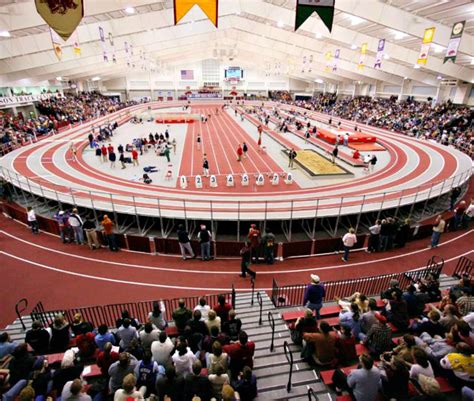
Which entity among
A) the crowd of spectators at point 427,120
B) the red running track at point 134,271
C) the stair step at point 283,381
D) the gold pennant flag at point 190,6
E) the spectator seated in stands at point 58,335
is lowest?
the red running track at point 134,271

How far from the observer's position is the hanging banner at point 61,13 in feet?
27.7

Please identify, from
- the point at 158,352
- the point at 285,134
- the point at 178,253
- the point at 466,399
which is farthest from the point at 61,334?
the point at 285,134

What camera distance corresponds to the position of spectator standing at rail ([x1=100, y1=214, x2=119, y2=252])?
11.6 metres

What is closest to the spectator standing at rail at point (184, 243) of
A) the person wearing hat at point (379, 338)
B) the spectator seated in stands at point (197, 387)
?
the spectator seated in stands at point (197, 387)

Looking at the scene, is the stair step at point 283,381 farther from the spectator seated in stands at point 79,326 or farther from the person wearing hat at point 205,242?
the person wearing hat at point 205,242

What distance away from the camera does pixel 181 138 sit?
33.8 meters

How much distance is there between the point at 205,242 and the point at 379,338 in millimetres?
7038

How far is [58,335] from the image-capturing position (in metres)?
5.95

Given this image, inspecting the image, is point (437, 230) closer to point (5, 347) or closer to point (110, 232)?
point (110, 232)

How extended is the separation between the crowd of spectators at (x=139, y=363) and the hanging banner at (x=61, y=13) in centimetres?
831

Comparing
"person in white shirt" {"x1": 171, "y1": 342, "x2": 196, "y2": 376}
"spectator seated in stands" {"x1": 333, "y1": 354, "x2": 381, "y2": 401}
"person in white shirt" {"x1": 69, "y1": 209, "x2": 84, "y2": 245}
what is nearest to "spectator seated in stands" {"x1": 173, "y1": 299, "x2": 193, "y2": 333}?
"person in white shirt" {"x1": 171, "y1": 342, "x2": 196, "y2": 376}

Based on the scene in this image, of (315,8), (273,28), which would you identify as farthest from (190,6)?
(273,28)

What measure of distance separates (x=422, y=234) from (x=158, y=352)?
12.8m

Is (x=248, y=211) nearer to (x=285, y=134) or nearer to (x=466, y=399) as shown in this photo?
(x=466, y=399)
